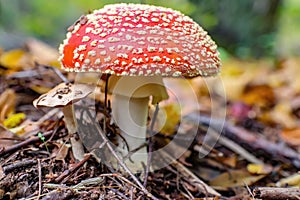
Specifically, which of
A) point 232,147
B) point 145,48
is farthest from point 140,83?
point 232,147

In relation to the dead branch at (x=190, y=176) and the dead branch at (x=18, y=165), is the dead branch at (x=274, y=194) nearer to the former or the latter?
the dead branch at (x=190, y=176)

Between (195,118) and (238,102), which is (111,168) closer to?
(195,118)

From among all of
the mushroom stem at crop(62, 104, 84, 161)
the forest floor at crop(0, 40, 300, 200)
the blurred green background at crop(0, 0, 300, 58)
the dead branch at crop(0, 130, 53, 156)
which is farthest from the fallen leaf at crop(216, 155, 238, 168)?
the blurred green background at crop(0, 0, 300, 58)

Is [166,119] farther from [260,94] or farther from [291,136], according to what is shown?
[260,94]

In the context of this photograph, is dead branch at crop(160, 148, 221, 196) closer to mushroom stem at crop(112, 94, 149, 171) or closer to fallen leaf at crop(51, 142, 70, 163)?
mushroom stem at crop(112, 94, 149, 171)

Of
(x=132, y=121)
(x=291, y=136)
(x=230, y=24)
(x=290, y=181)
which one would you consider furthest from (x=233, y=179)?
(x=230, y=24)

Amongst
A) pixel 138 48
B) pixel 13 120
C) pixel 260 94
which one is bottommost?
pixel 260 94

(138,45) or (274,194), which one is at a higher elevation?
(138,45)
